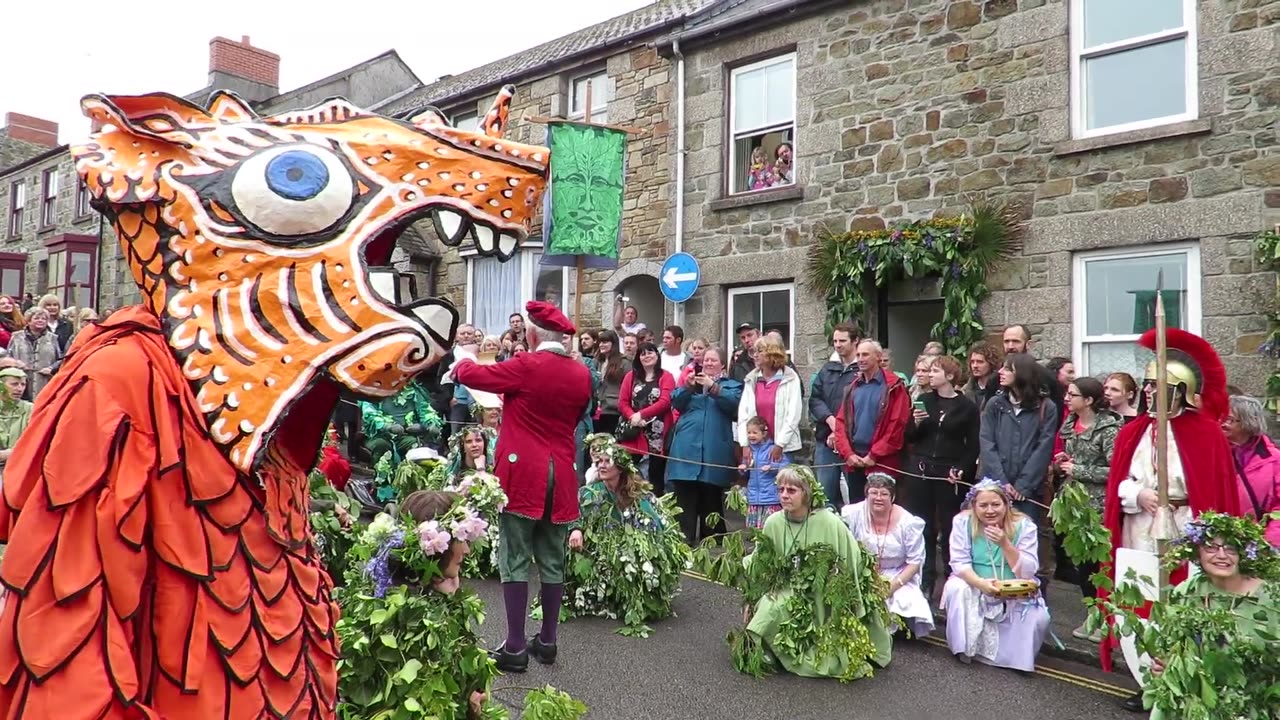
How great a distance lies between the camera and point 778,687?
5.08 metres

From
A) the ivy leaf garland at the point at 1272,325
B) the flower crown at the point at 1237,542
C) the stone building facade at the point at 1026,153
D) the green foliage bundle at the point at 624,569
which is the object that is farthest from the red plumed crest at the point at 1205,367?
the green foliage bundle at the point at 624,569

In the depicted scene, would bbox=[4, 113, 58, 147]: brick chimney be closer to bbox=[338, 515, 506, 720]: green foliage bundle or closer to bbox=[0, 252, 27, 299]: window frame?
bbox=[0, 252, 27, 299]: window frame

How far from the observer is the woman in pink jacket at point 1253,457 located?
5.20 meters

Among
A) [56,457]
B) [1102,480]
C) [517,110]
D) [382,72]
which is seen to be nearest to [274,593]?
[56,457]

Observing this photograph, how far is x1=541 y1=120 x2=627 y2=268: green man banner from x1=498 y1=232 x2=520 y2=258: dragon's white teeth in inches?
287

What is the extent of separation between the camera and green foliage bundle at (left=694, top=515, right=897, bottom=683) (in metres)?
5.23

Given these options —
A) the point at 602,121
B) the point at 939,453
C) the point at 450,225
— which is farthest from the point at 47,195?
the point at 450,225

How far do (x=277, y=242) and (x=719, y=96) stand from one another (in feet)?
35.8

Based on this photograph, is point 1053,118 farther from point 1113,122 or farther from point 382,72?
point 382,72

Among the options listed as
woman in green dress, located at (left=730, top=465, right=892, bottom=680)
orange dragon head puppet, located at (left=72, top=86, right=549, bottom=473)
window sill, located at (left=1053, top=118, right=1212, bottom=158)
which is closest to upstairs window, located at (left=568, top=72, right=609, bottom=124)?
window sill, located at (left=1053, top=118, right=1212, bottom=158)

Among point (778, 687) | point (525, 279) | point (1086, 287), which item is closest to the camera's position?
point (778, 687)

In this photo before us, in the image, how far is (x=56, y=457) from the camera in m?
1.23

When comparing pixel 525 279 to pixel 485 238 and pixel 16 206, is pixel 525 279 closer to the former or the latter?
pixel 485 238

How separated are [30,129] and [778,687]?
3489 centimetres
